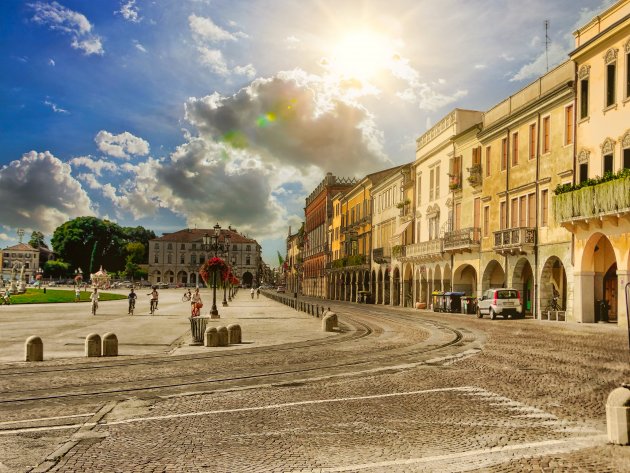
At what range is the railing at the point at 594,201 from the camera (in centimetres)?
2578

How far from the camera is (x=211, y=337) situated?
19.6 metres

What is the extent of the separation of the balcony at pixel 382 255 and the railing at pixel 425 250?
5.99 metres

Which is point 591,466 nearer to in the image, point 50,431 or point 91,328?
point 50,431

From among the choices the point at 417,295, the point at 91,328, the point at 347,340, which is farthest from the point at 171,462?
the point at 417,295

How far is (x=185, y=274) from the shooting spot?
186m

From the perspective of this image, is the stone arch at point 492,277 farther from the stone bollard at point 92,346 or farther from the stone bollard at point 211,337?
the stone bollard at point 92,346

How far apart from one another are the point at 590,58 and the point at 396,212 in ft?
100.0

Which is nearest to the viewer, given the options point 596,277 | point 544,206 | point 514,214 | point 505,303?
point 596,277

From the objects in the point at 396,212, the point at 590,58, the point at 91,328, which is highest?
the point at 590,58

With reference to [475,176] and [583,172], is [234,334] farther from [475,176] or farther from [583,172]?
[475,176]

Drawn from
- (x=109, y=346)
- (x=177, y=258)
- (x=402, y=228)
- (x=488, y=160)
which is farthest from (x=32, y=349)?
(x=177, y=258)

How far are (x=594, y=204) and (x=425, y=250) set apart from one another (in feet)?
75.5

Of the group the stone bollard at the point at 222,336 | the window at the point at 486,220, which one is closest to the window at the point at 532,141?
the window at the point at 486,220

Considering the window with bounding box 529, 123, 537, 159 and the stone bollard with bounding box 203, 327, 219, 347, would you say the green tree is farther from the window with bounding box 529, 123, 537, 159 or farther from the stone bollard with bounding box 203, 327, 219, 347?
the stone bollard with bounding box 203, 327, 219, 347
